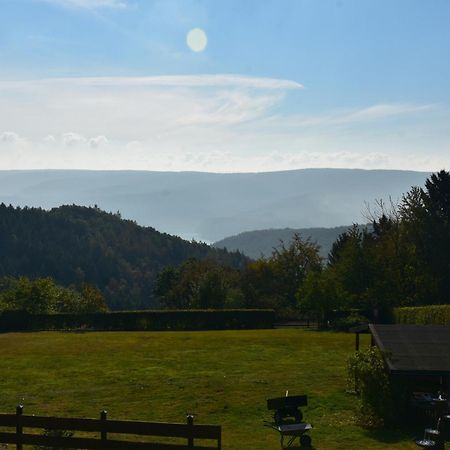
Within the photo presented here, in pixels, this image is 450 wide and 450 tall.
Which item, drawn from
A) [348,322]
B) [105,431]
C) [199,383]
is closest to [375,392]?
[199,383]

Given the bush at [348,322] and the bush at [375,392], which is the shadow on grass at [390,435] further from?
the bush at [348,322]

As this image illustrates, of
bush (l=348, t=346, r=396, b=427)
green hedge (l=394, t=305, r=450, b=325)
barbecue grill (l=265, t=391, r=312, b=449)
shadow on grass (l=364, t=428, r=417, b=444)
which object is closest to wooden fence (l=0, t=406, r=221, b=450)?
barbecue grill (l=265, t=391, r=312, b=449)

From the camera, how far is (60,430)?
14.9 meters

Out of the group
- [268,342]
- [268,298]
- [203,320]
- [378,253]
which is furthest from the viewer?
[268,298]

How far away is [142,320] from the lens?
218 feet

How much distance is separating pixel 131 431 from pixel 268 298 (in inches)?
2860

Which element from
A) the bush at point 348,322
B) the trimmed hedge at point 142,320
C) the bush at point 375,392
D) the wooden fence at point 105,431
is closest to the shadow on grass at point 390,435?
the bush at point 375,392

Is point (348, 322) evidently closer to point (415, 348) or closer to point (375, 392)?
point (415, 348)

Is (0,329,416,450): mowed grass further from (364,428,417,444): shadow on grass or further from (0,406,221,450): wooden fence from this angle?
(0,406,221,450): wooden fence

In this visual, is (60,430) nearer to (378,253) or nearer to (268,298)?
(378,253)

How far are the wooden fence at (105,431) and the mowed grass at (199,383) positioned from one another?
5346mm

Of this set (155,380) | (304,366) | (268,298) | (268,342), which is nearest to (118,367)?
(155,380)

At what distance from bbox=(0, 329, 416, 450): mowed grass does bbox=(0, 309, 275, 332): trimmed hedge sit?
1731 cm

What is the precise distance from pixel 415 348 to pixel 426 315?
27.1m
